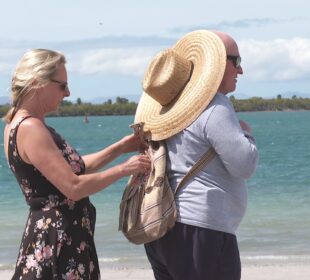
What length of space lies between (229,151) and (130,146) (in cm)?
73

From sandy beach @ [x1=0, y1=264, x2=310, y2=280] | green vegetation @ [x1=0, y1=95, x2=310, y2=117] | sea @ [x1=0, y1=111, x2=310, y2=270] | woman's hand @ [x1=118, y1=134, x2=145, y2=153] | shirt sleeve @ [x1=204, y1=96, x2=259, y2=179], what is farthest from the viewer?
green vegetation @ [x1=0, y1=95, x2=310, y2=117]

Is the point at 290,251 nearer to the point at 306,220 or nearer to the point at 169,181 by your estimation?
the point at 306,220

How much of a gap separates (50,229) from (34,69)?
0.72 metres

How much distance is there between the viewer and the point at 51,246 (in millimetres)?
3590

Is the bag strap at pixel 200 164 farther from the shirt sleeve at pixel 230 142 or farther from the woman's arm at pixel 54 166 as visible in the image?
the woman's arm at pixel 54 166

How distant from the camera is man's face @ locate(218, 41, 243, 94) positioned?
11.6 feet

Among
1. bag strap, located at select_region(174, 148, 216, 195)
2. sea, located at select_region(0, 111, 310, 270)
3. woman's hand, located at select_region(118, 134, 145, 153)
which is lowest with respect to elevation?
sea, located at select_region(0, 111, 310, 270)

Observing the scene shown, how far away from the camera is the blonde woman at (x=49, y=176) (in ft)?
11.4

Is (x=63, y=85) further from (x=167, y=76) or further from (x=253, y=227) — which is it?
(x=253, y=227)

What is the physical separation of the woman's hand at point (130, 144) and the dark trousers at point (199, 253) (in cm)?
55

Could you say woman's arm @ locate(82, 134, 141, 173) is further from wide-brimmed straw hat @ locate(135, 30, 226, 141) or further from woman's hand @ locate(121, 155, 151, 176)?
woman's hand @ locate(121, 155, 151, 176)

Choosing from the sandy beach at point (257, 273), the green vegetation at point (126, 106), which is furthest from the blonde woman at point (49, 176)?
the green vegetation at point (126, 106)

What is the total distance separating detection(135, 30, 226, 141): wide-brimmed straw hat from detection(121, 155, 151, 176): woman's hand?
0.38 ft

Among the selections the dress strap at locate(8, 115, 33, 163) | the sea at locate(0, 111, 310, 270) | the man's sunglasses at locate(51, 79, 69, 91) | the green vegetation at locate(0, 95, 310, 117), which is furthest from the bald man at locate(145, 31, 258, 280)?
the green vegetation at locate(0, 95, 310, 117)
